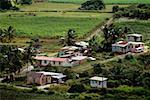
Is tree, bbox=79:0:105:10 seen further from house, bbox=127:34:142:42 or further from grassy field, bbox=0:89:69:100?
grassy field, bbox=0:89:69:100

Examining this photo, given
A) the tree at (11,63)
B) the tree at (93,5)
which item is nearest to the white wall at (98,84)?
the tree at (11,63)

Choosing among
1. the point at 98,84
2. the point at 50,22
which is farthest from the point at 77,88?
the point at 50,22

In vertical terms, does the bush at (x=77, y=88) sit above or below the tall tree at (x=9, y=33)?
below

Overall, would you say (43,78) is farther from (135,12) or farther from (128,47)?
(135,12)

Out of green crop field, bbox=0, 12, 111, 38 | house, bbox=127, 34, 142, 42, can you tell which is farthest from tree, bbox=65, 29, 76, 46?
house, bbox=127, 34, 142, 42

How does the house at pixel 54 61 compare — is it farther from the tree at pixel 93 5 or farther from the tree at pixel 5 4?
the tree at pixel 5 4

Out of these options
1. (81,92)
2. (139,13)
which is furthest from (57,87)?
(139,13)
